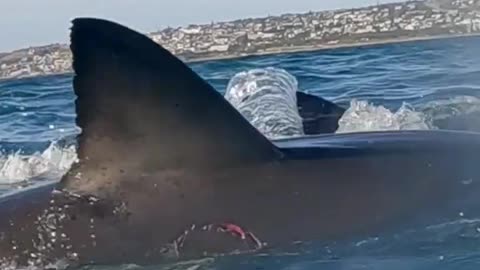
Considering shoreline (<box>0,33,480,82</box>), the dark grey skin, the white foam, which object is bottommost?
the white foam

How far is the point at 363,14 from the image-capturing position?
53.3 metres

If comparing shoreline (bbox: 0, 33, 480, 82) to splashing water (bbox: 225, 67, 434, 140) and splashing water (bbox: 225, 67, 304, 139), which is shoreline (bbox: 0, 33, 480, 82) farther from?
splashing water (bbox: 225, 67, 434, 140)

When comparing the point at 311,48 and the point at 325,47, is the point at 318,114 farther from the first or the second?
the point at 311,48

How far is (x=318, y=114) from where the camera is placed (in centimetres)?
939

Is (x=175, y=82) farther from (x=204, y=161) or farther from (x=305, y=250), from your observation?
(x=305, y=250)

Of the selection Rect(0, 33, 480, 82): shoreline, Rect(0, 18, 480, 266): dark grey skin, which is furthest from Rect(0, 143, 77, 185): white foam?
Rect(0, 33, 480, 82): shoreline

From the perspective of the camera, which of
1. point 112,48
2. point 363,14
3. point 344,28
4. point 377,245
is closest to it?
point 112,48

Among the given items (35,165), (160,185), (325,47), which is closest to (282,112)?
(35,165)

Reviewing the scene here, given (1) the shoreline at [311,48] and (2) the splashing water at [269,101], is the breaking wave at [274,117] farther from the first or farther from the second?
(1) the shoreline at [311,48]

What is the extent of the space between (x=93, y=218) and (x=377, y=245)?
4.39 feet

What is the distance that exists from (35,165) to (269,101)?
2.32 meters

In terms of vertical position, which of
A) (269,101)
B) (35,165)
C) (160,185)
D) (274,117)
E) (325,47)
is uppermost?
(325,47)

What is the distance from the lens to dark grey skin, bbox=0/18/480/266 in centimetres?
490

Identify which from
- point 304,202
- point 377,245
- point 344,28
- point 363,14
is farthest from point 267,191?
point 363,14
